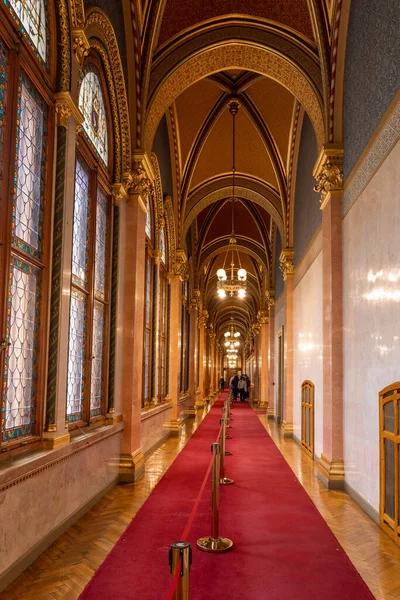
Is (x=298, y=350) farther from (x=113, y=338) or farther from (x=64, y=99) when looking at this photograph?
(x=64, y=99)

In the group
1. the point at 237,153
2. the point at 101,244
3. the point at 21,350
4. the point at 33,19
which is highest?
the point at 237,153

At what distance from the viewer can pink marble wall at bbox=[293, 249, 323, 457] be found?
9.39m

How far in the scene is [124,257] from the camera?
8.10 metres

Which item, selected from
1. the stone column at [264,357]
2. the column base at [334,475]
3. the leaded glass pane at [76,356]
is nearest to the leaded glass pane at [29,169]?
the leaded glass pane at [76,356]

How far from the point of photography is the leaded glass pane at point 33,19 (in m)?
4.53

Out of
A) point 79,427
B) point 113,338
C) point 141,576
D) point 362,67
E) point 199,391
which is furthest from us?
point 199,391

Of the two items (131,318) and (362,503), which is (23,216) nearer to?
(131,318)

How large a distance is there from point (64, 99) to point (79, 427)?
12.3 feet

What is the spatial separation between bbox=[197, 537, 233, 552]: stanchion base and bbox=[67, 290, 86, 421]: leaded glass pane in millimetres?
2067

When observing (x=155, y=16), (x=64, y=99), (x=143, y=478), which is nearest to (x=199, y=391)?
(x=143, y=478)

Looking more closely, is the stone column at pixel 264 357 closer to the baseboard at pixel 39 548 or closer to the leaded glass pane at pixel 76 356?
the leaded glass pane at pixel 76 356

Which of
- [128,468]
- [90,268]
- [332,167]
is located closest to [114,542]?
[128,468]

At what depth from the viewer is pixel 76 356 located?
6.20m

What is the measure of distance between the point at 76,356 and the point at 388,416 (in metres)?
3.66
